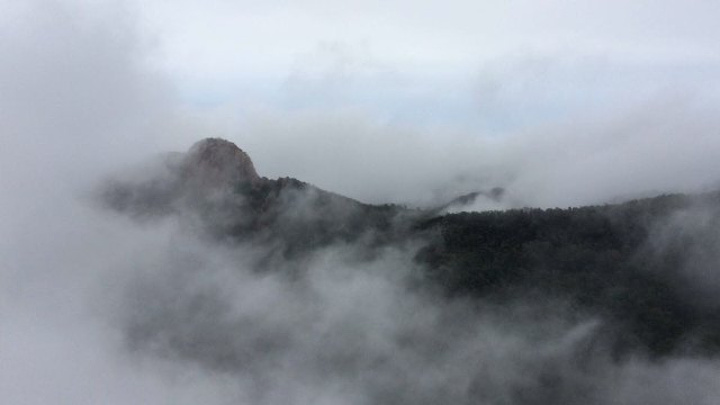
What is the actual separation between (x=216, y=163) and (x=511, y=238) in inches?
1588

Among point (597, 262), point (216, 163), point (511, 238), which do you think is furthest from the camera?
point (216, 163)

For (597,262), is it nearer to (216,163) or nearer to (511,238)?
(511,238)

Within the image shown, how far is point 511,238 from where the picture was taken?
107m

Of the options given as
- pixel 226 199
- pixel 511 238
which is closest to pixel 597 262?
pixel 511 238

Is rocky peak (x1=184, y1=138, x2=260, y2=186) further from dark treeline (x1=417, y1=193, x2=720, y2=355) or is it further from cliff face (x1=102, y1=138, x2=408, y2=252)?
dark treeline (x1=417, y1=193, x2=720, y2=355)

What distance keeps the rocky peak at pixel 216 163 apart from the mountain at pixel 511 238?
14 cm

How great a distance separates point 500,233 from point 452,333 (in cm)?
1722

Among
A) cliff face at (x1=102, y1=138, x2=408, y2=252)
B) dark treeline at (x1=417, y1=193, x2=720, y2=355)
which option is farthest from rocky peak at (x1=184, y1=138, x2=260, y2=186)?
dark treeline at (x1=417, y1=193, x2=720, y2=355)

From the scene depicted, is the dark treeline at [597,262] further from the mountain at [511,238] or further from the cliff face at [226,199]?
the cliff face at [226,199]

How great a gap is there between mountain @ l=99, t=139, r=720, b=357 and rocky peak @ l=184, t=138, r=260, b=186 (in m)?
0.14

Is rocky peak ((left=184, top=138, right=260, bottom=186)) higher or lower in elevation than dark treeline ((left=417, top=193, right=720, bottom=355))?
higher

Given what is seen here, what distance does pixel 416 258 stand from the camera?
109 m

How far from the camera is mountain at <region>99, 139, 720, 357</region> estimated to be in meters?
93.0

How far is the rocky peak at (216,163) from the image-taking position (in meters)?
112
